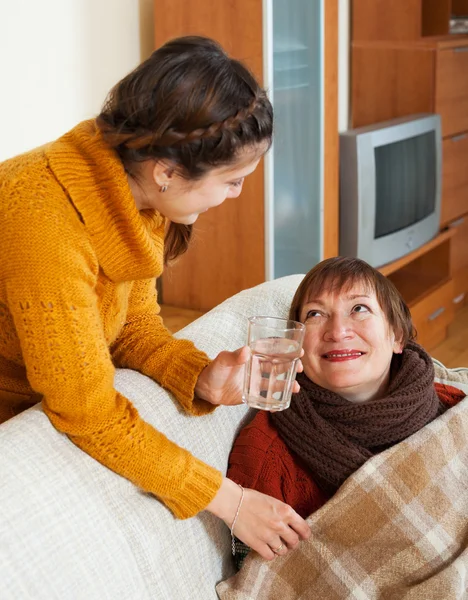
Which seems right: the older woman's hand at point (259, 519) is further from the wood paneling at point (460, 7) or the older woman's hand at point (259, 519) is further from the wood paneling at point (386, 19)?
the wood paneling at point (460, 7)

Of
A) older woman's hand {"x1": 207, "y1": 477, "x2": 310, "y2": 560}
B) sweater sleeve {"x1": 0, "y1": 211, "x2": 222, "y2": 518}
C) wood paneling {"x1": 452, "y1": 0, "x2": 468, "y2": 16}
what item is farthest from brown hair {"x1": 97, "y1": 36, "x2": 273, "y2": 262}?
wood paneling {"x1": 452, "y1": 0, "x2": 468, "y2": 16}

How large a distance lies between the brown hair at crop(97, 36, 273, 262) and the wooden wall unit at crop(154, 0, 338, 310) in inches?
76.9

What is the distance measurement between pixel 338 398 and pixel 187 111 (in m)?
0.67

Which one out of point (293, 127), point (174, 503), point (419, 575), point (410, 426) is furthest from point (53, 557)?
point (293, 127)

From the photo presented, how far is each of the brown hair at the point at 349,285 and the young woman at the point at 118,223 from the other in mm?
392

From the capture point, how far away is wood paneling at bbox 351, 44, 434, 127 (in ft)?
13.1

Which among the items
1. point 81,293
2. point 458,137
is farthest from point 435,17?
point 81,293

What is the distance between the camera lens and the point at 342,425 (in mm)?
1587

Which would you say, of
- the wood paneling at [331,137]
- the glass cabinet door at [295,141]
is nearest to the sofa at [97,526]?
the glass cabinet door at [295,141]

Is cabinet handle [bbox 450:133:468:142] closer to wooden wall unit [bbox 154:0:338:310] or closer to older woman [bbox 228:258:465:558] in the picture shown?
wooden wall unit [bbox 154:0:338:310]

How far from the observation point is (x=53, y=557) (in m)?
1.09

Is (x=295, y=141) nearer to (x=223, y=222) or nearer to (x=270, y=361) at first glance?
(x=223, y=222)

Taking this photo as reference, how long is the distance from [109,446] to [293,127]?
2.43 metres

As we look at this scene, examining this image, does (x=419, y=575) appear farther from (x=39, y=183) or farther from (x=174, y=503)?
(x=39, y=183)
